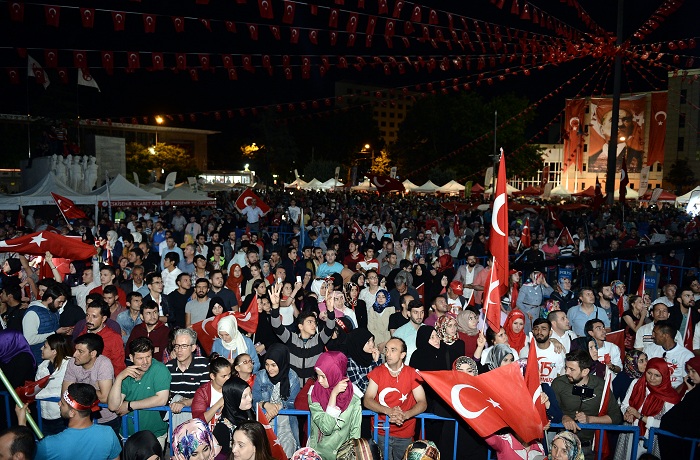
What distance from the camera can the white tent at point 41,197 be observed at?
18016 mm

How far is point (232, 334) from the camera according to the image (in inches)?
214

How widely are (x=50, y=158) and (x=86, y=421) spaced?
2400 cm

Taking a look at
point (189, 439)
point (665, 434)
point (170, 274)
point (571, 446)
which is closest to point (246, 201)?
point (170, 274)

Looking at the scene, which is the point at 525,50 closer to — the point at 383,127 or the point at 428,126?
the point at 428,126

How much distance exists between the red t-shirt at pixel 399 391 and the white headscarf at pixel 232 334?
143 centimetres

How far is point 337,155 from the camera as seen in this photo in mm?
86312

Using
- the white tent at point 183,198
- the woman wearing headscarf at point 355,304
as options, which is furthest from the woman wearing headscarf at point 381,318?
the white tent at point 183,198

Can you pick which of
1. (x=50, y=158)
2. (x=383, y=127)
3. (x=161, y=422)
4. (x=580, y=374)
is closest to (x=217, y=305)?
(x=161, y=422)

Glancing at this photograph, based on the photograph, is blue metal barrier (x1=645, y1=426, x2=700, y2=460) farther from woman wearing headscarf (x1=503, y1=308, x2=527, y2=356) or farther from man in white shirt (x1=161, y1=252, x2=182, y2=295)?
man in white shirt (x1=161, y1=252, x2=182, y2=295)

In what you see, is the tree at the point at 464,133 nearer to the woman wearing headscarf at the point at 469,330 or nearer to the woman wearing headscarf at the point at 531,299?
the woman wearing headscarf at the point at 531,299

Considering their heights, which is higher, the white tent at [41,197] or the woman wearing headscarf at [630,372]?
the white tent at [41,197]

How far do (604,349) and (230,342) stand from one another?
405cm

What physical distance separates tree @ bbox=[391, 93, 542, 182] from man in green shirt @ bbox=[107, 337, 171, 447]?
4438cm

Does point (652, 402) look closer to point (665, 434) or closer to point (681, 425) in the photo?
point (665, 434)
